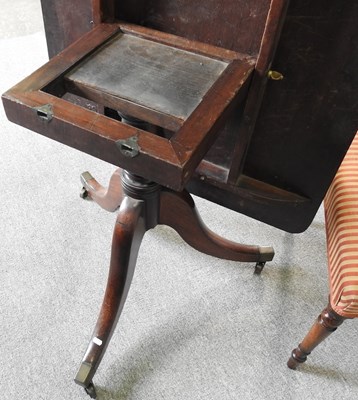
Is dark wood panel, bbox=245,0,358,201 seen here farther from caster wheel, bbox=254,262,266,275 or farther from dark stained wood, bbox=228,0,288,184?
caster wheel, bbox=254,262,266,275

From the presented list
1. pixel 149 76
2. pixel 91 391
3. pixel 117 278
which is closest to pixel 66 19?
pixel 149 76

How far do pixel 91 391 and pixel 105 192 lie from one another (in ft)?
1.89

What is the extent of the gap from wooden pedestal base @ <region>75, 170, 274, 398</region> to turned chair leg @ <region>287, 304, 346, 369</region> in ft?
1.04

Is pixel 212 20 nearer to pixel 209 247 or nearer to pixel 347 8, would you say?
pixel 347 8

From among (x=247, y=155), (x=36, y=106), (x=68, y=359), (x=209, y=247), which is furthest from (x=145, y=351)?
(x=36, y=106)

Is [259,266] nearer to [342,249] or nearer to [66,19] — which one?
[342,249]

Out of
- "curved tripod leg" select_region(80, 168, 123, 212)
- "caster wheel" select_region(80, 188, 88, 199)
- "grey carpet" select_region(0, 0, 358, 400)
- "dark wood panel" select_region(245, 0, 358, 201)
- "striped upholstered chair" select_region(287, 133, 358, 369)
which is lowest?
"grey carpet" select_region(0, 0, 358, 400)

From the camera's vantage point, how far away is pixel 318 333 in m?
0.86

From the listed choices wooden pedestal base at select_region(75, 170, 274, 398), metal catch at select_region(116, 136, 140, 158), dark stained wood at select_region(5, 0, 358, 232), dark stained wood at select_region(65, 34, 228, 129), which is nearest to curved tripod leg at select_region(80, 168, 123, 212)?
wooden pedestal base at select_region(75, 170, 274, 398)

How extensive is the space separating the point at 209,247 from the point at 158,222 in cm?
19

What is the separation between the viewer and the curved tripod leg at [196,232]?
955 mm

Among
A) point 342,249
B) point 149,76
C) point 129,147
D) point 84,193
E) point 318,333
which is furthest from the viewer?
point 84,193

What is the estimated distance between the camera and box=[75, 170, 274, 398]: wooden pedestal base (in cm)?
86

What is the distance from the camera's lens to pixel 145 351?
101 centimetres
